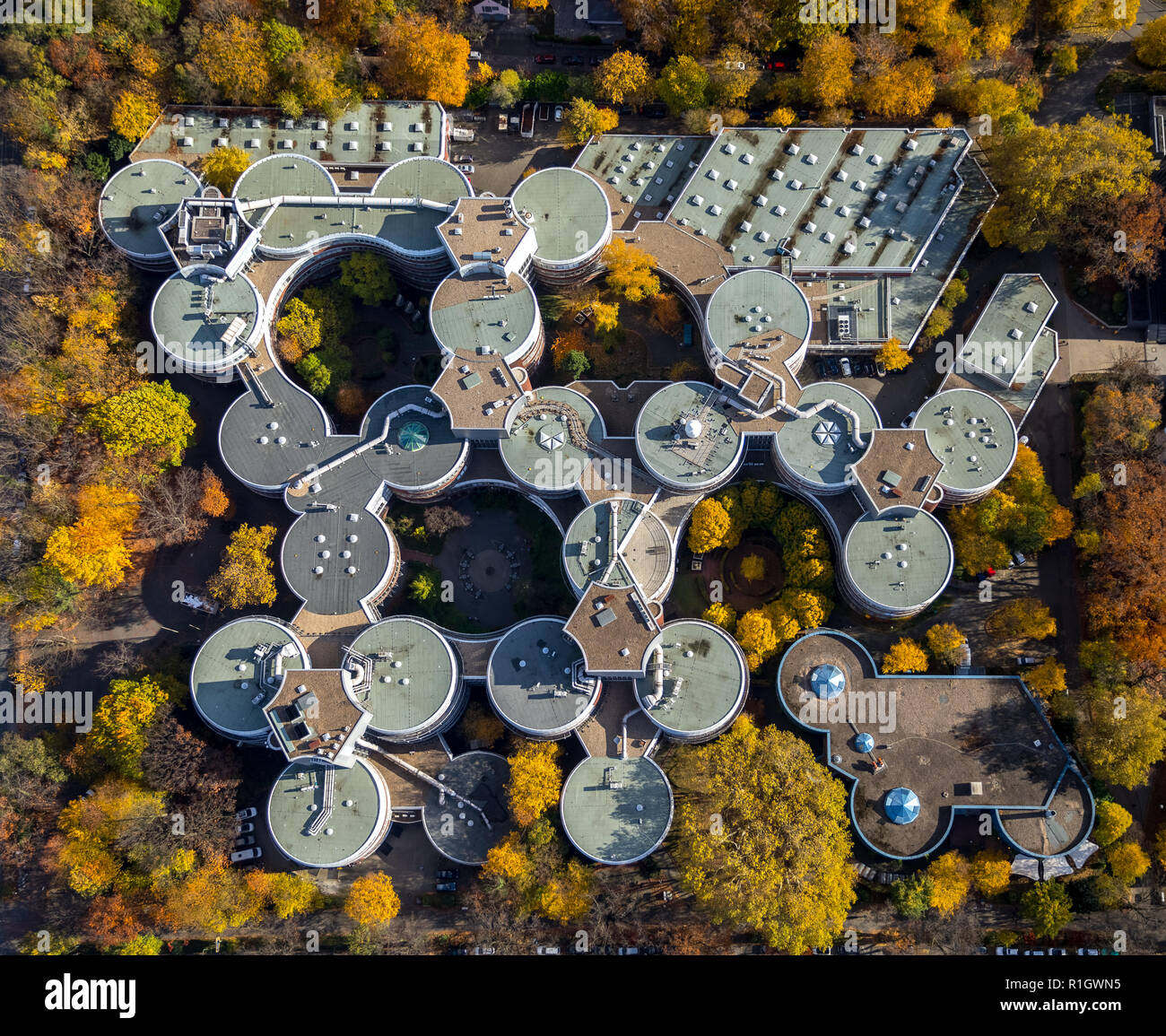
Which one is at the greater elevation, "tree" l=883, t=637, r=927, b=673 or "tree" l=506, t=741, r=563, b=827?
"tree" l=883, t=637, r=927, b=673

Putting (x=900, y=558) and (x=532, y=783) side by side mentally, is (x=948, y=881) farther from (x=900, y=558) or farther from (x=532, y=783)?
(x=532, y=783)

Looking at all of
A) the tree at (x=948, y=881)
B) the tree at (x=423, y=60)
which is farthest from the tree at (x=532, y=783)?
the tree at (x=423, y=60)

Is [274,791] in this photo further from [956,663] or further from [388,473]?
[956,663]

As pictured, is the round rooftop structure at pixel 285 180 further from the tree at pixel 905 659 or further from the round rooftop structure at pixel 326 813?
the tree at pixel 905 659

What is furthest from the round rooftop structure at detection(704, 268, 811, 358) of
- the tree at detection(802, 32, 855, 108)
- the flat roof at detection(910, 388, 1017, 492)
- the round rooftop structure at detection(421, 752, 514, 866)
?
the round rooftop structure at detection(421, 752, 514, 866)

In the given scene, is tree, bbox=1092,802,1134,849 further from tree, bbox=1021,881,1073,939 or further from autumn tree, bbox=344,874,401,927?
autumn tree, bbox=344,874,401,927

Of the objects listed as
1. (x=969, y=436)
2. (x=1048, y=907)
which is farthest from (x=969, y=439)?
(x=1048, y=907)

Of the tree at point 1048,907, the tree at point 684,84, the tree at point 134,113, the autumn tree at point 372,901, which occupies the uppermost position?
the tree at point 684,84
